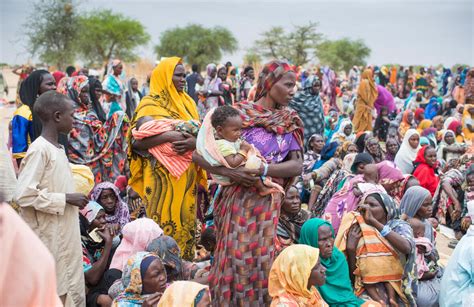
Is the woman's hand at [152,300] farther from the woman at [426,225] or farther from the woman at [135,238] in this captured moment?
the woman at [426,225]

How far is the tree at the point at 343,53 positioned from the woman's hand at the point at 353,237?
41.7 m

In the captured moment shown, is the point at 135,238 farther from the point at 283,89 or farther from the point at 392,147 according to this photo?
the point at 392,147

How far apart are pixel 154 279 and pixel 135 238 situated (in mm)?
664

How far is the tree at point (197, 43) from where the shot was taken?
4797 cm

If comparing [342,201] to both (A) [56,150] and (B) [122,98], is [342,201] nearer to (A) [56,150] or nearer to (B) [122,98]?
(A) [56,150]

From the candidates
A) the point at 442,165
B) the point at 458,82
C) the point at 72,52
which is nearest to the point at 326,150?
the point at 442,165

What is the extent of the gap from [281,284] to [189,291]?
0.65 metres

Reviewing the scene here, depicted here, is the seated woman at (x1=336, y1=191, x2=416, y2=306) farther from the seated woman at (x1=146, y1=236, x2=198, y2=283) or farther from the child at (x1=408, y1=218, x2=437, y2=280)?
the seated woman at (x1=146, y1=236, x2=198, y2=283)

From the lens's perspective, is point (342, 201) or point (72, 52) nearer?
point (342, 201)

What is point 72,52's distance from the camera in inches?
1246

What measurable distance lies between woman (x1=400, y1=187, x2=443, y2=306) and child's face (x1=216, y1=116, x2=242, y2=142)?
212 cm

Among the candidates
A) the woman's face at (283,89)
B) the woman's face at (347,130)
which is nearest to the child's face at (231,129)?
the woman's face at (283,89)

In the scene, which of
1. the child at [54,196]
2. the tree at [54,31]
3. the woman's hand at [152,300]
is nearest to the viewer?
the woman's hand at [152,300]

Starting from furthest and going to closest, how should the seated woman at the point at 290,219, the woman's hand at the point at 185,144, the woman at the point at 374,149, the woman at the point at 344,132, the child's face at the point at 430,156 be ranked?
the woman at the point at 344,132, the child's face at the point at 430,156, the woman at the point at 374,149, the seated woman at the point at 290,219, the woman's hand at the point at 185,144
